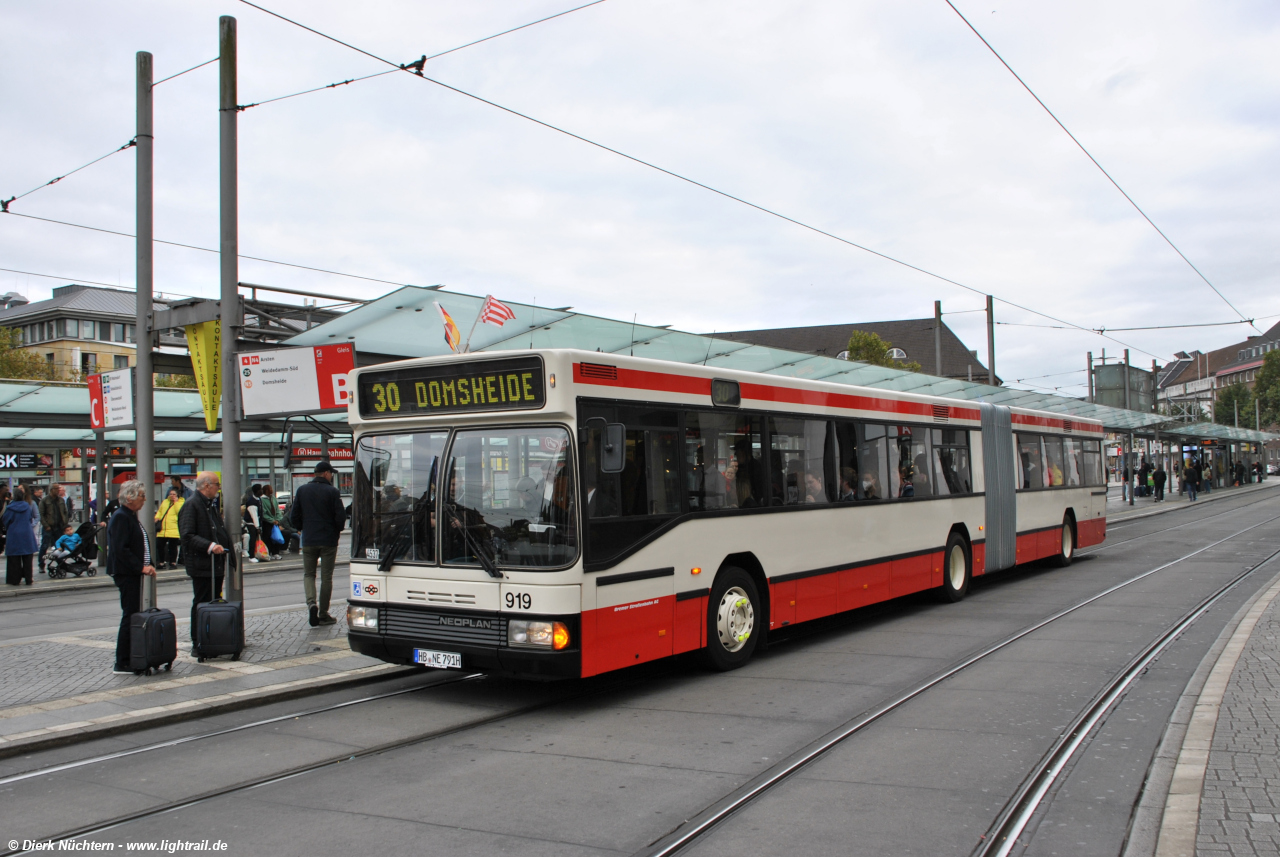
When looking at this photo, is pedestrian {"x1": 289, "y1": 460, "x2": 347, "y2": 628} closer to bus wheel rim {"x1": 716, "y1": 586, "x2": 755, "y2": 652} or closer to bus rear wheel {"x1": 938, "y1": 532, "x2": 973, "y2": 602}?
bus wheel rim {"x1": 716, "y1": 586, "x2": 755, "y2": 652}

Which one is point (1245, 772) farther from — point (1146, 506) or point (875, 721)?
point (1146, 506)

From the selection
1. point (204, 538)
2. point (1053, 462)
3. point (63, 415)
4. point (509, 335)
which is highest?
point (509, 335)

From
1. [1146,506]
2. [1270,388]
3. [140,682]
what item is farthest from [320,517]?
[1270,388]

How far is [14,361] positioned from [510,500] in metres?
61.9

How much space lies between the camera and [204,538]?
9.53 m

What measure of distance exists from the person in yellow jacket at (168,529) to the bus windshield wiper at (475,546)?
1360 cm

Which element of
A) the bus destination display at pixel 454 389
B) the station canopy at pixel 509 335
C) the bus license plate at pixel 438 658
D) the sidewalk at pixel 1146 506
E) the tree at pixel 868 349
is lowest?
the sidewalk at pixel 1146 506

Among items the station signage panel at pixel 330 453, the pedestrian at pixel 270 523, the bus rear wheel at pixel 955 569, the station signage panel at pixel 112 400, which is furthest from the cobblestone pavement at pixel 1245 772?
the station signage panel at pixel 330 453

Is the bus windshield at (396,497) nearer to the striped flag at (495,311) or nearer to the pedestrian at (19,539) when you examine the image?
the striped flag at (495,311)

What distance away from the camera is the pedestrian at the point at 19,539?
59.9 feet

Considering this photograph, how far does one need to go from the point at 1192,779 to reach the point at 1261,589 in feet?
36.5

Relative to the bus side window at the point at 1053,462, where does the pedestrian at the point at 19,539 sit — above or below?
below

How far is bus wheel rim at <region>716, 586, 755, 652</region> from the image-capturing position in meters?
9.06

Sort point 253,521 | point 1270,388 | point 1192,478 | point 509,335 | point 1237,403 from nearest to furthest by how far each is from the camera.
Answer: point 509,335, point 253,521, point 1192,478, point 1270,388, point 1237,403
